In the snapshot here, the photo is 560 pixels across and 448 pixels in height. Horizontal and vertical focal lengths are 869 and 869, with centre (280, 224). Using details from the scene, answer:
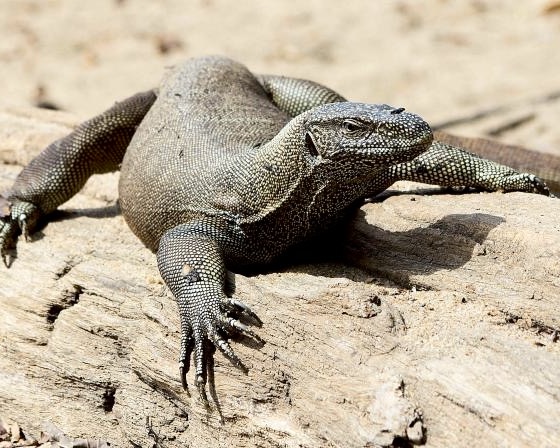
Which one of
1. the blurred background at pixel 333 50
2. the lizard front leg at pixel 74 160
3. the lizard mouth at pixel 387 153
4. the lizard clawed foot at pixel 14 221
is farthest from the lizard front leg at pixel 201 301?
the blurred background at pixel 333 50

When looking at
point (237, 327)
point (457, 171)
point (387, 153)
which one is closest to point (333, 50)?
point (457, 171)

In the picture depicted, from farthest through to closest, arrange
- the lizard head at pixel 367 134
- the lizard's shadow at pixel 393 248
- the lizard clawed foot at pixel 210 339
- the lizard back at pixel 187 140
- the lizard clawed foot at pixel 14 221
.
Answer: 1. the lizard clawed foot at pixel 14 221
2. the lizard back at pixel 187 140
3. the lizard's shadow at pixel 393 248
4. the lizard clawed foot at pixel 210 339
5. the lizard head at pixel 367 134

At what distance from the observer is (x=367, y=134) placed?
4.77 metres

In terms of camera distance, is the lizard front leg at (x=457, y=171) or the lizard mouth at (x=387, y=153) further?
the lizard front leg at (x=457, y=171)

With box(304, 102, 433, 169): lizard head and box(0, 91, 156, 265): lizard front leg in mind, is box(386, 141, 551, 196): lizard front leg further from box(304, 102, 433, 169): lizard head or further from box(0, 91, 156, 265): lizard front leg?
box(0, 91, 156, 265): lizard front leg

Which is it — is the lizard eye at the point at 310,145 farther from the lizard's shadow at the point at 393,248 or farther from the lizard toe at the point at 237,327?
the lizard toe at the point at 237,327

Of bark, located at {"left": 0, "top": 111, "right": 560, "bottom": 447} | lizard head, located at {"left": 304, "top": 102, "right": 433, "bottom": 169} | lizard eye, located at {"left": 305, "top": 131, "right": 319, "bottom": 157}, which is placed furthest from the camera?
lizard eye, located at {"left": 305, "top": 131, "right": 319, "bottom": 157}

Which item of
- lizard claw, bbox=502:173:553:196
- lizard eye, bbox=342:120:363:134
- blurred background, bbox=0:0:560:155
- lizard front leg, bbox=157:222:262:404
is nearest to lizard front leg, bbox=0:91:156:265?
lizard front leg, bbox=157:222:262:404

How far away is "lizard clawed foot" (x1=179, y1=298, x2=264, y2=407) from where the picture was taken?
4828 mm

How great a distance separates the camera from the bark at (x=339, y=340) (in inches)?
166

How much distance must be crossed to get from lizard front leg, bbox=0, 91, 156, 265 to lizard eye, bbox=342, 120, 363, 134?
8.97 ft

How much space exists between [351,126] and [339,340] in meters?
1.18

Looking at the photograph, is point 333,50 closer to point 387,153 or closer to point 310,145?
point 310,145

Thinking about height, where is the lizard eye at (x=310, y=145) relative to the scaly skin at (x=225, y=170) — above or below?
above
